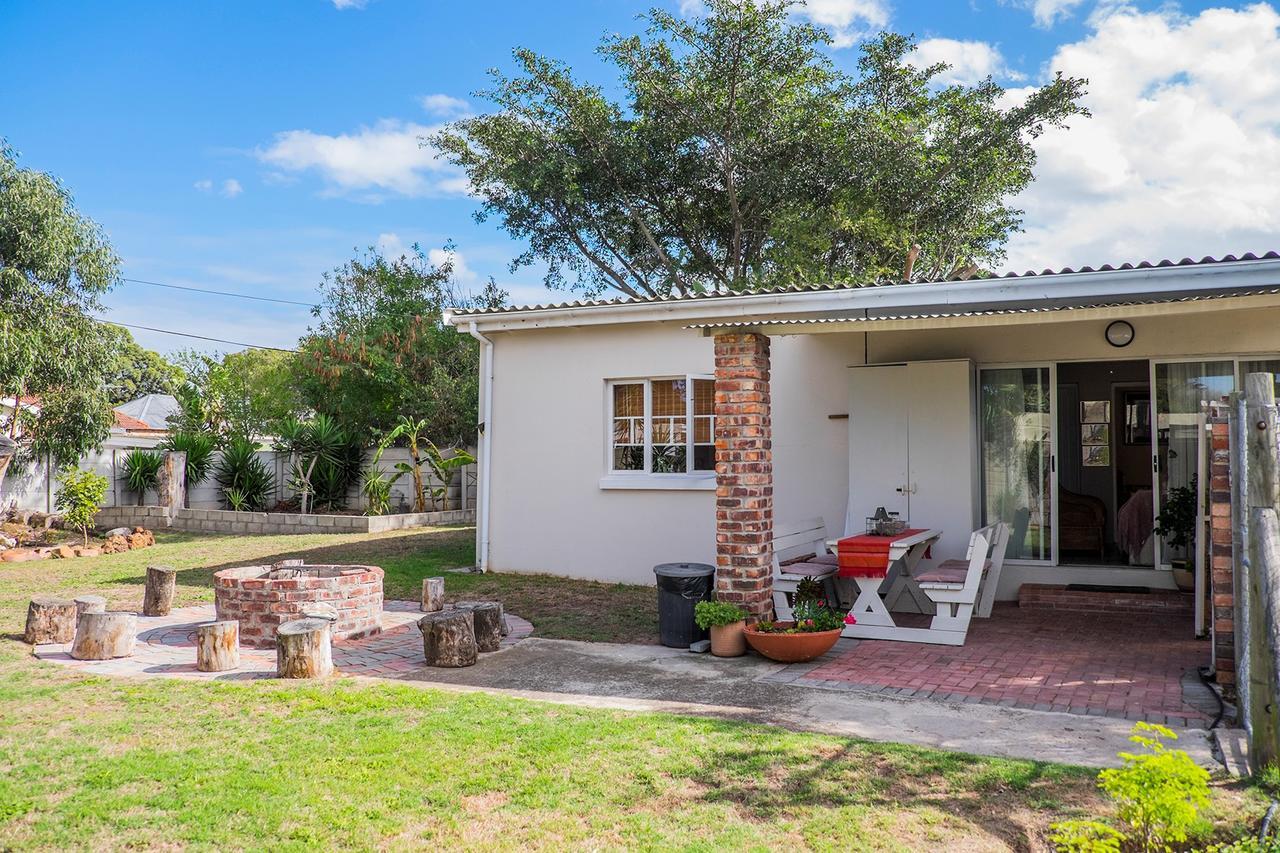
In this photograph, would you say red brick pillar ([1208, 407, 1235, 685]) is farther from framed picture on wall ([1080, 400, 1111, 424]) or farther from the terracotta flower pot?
framed picture on wall ([1080, 400, 1111, 424])

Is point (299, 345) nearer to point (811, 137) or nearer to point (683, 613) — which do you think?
point (811, 137)

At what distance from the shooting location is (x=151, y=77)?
1838 centimetres

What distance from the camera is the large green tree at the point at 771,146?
19297mm

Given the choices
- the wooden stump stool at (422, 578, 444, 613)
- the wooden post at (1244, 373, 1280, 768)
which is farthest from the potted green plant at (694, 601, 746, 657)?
the wooden post at (1244, 373, 1280, 768)

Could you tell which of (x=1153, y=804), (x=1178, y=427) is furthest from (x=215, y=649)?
(x=1178, y=427)

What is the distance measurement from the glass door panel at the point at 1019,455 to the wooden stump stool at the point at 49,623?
846 centimetres

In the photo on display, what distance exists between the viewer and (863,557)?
7203 millimetres

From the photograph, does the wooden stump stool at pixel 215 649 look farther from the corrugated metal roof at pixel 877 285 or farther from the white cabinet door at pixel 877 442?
the white cabinet door at pixel 877 442

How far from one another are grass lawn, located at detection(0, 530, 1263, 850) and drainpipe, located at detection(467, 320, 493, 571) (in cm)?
541

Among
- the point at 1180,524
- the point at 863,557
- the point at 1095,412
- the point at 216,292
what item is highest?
the point at 216,292

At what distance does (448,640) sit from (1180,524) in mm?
6620

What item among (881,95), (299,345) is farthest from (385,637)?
(881,95)

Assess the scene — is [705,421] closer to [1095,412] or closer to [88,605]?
[1095,412]

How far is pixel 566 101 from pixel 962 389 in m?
14.8
